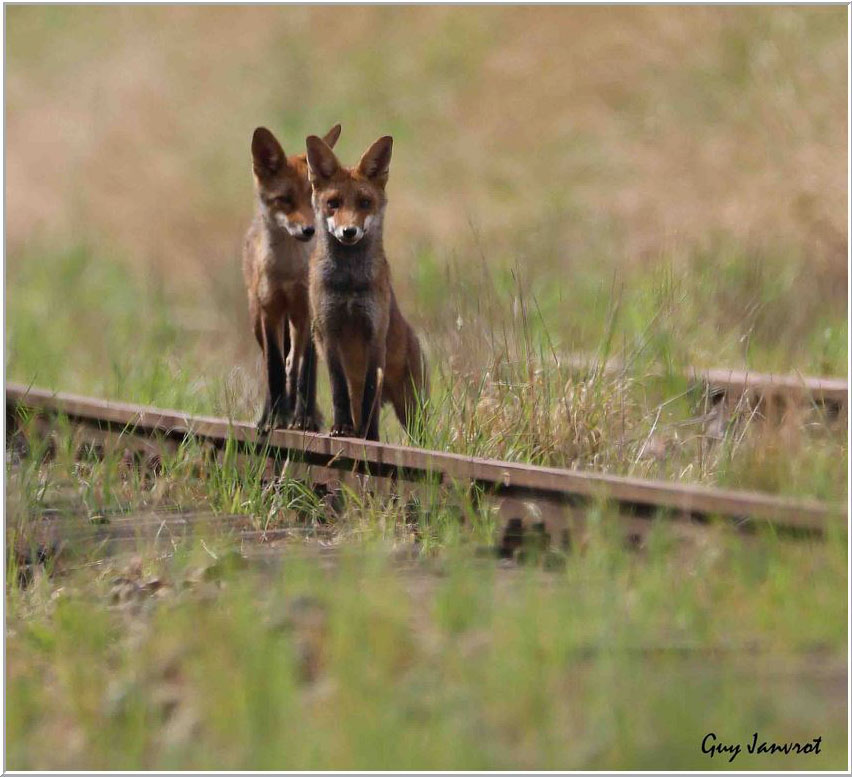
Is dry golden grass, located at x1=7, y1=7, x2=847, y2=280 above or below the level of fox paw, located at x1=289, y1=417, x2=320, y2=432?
above

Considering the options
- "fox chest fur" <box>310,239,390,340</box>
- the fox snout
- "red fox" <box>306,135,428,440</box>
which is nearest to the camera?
the fox snout

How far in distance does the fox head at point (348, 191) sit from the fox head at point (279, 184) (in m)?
0.21

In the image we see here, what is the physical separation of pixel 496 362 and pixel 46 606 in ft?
7.85

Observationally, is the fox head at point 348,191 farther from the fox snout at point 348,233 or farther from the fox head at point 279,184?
the fox head at point 279,184

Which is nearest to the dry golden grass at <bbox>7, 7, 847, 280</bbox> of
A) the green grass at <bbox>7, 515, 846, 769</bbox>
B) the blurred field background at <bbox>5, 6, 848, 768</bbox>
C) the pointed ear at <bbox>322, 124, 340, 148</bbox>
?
the blurred field background at <bbox>5, 6, 848, 768</bbox>

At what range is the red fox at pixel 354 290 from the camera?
6172mm

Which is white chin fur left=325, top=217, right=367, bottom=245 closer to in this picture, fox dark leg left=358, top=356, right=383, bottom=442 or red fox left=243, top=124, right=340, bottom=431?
red fox left=243, top=124, right=340, bottom=431

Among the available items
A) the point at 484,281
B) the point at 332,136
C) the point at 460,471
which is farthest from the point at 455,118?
the point at 460,471

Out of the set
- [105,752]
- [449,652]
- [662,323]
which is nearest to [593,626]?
[449,652]

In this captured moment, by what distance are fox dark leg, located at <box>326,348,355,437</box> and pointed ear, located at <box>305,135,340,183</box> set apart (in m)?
0.80

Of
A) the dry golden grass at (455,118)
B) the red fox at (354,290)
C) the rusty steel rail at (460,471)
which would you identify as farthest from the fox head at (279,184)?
the dry golden grass at (455,118)

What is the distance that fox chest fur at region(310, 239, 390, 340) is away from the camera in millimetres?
6301

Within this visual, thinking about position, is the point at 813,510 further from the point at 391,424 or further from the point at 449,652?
the point at 391,424

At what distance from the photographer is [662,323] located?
6.82 metres
